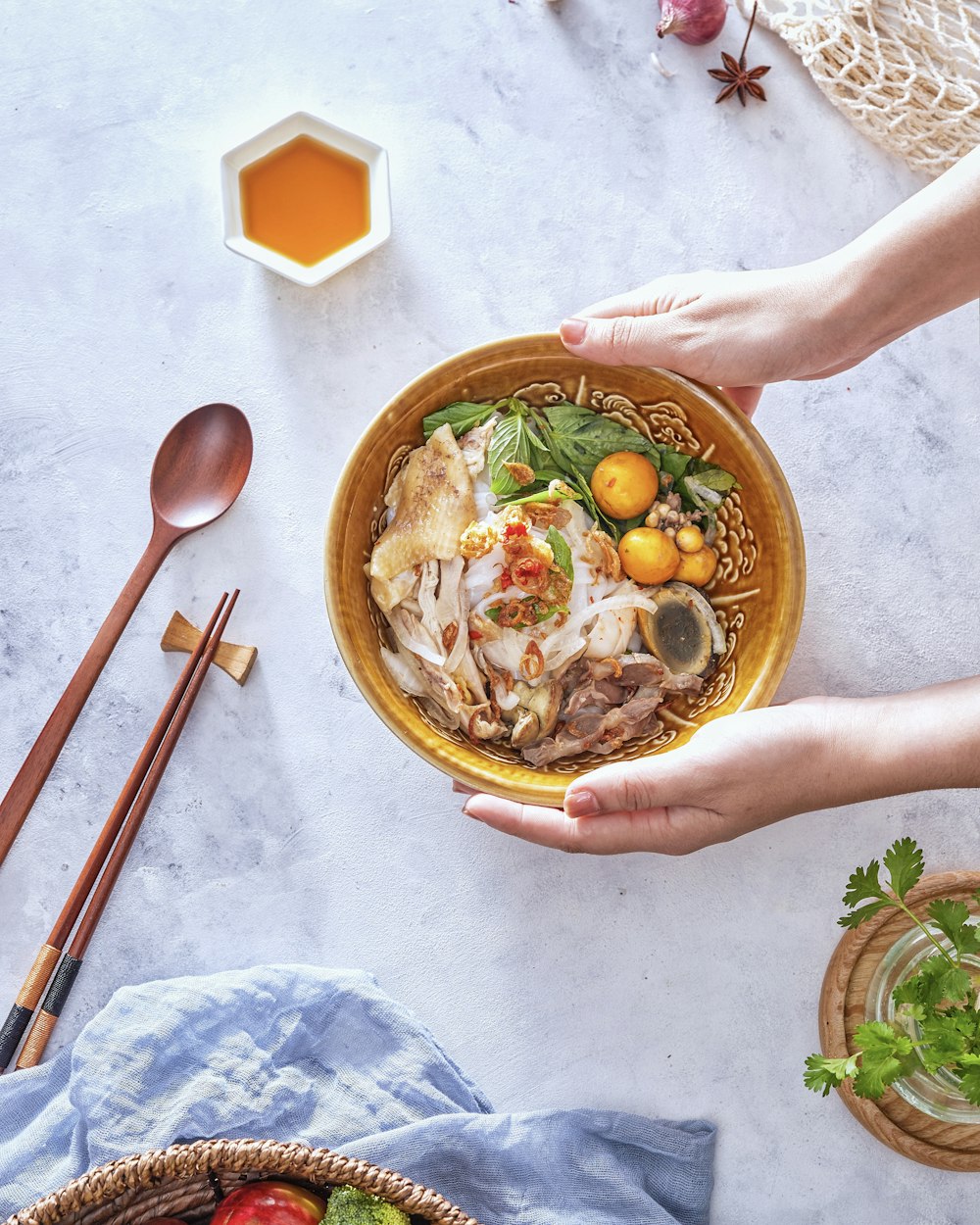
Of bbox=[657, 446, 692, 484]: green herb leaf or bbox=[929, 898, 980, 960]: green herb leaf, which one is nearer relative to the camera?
bbox=[929, 898, 980, 960]: green herb leaf

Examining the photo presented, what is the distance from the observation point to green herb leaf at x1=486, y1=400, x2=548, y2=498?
2.18 meters

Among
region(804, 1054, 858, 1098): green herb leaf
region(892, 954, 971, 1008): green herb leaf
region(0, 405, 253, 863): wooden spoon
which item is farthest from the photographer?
region(0, 405, 253, 863): wooden spoon

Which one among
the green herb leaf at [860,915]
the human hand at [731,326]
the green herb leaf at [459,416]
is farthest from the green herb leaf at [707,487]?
the green herb leaf at [860,915]

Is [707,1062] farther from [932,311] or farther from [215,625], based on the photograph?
[932,311]

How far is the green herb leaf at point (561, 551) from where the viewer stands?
2141 millimetres

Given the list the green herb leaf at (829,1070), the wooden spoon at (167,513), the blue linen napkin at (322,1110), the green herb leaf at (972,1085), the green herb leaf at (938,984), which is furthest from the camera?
the wooden spoon at (167,513)

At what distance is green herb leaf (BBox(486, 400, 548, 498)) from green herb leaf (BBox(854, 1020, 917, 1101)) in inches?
53.1

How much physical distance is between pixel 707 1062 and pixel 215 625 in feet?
5.35

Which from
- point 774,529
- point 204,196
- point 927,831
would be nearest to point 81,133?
point 204,196

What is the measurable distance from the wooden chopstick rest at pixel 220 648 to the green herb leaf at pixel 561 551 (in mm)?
812

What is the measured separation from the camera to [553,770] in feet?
7.23

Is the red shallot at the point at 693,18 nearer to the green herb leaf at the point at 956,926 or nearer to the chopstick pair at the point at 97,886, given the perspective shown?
the chopstick pair at the point at 97,886

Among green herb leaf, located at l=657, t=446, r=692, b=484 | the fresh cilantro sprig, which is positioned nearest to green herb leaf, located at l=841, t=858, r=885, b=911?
the fresh cilantro sprig

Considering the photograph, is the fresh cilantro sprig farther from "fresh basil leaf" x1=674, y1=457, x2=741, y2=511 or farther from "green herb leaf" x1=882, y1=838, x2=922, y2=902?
"fresh basil leaf" x1=674, y1=457, x2=741, y2=511
